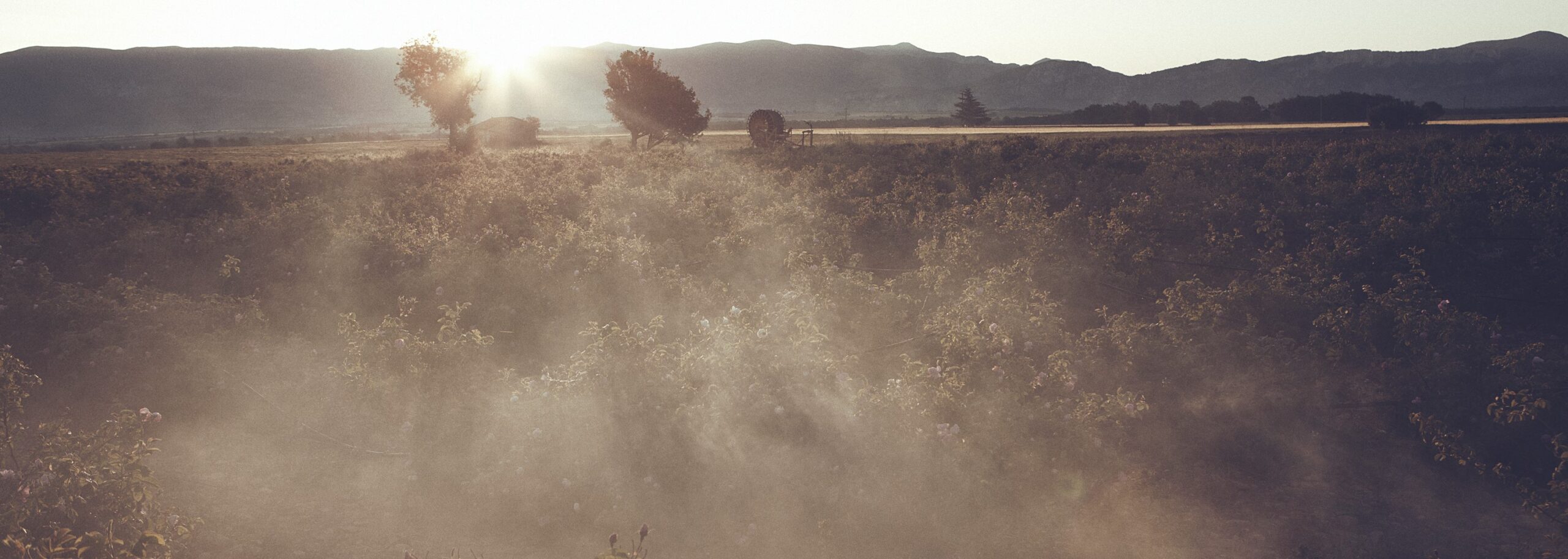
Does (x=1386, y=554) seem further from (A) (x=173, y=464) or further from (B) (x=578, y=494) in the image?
(A) (x=173, y=464)

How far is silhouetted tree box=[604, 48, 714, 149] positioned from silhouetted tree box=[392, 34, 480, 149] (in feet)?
31.1

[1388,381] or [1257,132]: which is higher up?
[1257,132]

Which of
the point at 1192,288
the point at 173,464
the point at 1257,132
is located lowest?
the point at 173,464

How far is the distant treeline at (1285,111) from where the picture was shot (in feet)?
121

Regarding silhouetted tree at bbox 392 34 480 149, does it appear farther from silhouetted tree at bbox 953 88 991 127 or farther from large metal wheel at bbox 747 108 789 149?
silhouetted tree at bbox 953 88 991 127

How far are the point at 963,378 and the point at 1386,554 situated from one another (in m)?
3.04

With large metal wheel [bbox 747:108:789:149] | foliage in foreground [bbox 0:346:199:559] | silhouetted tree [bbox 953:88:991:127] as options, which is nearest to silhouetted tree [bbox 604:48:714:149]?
large metal wheel [bbox 747:108:789:149]

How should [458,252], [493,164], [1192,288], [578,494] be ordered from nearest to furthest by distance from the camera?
[578,494] < [1192,288] < [458,252] < [493,164]

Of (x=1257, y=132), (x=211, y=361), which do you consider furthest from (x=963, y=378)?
(x=1257, y=132)

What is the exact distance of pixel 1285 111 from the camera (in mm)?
47594

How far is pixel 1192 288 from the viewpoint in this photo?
30.6 ft

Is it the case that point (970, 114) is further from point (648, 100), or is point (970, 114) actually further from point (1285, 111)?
point (648, 100)

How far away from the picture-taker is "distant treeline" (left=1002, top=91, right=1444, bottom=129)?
37.0m

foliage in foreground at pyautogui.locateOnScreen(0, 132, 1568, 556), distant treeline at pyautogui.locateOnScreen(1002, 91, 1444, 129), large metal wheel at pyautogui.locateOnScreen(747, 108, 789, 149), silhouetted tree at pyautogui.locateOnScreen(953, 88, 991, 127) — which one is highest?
silhouetted tree at pyautogui.locateOnScreen(953, 88, 991, 127)
